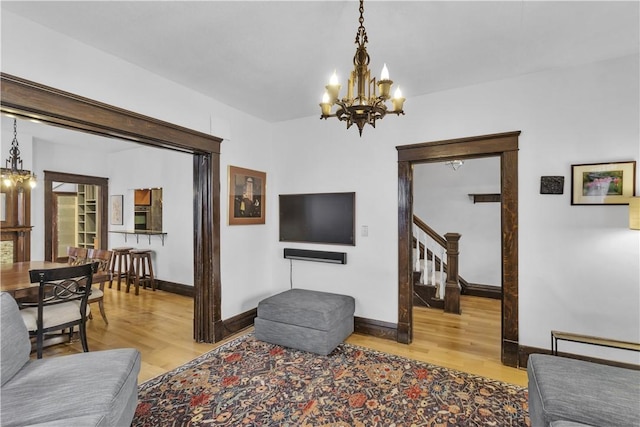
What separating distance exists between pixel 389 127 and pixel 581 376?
2.68m

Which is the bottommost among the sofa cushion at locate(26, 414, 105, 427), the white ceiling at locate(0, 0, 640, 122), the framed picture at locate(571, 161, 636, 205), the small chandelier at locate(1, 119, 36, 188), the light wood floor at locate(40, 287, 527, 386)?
the light wood floor at locate(40, 287, 527, 386)

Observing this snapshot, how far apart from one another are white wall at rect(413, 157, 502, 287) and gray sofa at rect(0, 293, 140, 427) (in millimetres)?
4778

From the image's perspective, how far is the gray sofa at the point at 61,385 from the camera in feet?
4.55

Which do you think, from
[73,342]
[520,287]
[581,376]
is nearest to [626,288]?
[520,287]

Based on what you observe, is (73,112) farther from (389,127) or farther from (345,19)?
(389,127)

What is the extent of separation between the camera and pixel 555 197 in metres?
2.68

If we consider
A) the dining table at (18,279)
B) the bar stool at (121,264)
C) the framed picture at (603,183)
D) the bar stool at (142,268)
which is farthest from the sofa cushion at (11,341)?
the framed picture at (603,183)

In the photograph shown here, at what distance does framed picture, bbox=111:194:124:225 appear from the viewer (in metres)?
6.21

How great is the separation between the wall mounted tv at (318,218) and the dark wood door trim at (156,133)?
39.6 inches

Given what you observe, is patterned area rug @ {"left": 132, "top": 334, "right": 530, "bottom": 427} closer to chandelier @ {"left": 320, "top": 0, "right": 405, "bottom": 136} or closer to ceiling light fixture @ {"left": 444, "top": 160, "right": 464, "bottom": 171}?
chandelier @ {"left": 320, "top": 0, "right": 405, "bottom": 136}

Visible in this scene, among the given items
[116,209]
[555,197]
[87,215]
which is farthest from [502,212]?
[87,215]

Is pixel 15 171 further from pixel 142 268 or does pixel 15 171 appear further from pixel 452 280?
pixel 452 280

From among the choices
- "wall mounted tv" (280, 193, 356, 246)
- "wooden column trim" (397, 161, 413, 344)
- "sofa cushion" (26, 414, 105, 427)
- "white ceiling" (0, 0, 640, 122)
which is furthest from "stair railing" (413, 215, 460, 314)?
"sofa cushion" (26, 414, 105, 427)

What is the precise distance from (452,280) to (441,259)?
13.2 inches
